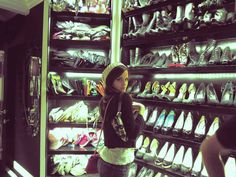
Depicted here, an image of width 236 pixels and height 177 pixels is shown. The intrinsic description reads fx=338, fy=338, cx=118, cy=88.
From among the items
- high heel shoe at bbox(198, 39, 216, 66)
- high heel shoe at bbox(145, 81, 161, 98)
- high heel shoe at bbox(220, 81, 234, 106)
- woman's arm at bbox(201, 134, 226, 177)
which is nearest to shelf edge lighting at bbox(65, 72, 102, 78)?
high heel shoe at bbox(145, 81, 161, 98)

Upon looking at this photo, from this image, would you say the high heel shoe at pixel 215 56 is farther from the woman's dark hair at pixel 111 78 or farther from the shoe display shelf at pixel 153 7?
the woman's dark hair at pixel 111 78

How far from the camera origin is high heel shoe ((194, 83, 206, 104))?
2.94 m

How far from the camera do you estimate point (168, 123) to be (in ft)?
10.9

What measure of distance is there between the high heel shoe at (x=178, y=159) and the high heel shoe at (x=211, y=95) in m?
0.61

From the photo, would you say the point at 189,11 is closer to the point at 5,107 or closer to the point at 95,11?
the point at 95,11

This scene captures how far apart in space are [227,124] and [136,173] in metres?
2.59

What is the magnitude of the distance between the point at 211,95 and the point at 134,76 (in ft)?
4.08

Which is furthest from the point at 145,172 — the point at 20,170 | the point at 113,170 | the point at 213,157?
the point at 20,170

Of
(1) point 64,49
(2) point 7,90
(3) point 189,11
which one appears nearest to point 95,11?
(1) point 64,49

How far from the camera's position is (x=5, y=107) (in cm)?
613

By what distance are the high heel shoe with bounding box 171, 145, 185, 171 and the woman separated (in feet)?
2.58

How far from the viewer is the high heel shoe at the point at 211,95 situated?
2860mm

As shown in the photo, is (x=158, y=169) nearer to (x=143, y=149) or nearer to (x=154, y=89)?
(x=143, y=149)

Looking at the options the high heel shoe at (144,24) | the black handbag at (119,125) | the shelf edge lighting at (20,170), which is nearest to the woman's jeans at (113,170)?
the black handbag at (119,125)
